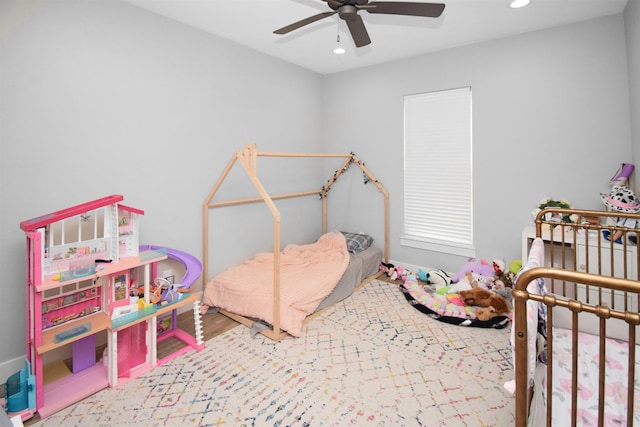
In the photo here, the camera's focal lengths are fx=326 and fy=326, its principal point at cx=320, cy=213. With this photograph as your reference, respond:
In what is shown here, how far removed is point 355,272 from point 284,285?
0.86 metres

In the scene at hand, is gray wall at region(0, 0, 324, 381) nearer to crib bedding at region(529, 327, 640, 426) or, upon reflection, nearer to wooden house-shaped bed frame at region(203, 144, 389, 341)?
wooden house-shaped bed frame at region(203, 144, 389, 341)

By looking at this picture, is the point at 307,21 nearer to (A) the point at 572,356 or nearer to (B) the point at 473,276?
(A) the point at 572,356

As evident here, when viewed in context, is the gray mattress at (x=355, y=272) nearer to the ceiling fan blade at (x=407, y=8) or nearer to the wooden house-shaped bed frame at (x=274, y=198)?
Result: the wooden house-shaped bed frame at (x=274, y=198)

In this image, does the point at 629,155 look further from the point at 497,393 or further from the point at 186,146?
the point at 186,146

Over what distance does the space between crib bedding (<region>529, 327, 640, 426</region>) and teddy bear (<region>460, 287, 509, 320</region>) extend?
1099 mm

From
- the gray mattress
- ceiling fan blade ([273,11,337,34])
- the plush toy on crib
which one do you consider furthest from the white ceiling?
the gray mattress

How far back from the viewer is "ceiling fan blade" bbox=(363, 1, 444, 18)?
1730 millimetres

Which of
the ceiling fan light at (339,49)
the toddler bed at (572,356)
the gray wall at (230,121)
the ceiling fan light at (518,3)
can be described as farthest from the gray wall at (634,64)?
the ceiling fan light at (339,49)

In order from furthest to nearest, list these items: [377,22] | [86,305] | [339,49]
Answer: [339,49], [377,22], [86,305]

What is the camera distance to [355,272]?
11.0ft

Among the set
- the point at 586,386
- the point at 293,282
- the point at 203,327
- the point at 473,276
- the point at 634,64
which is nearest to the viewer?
the point at 586,386

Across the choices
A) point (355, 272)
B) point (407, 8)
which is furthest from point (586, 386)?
point (355, 272)

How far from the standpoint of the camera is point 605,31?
265 cm

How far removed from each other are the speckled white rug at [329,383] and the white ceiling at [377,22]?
2471mm
